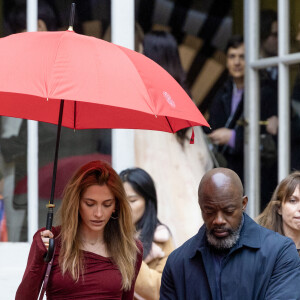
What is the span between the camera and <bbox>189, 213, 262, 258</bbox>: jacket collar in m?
3.98

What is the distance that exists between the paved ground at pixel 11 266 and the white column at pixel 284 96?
2.14 meters

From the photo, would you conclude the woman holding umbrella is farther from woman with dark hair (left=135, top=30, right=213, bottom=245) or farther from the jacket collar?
woman with dark hair (left=135, top=30, right=213, bottom=245)

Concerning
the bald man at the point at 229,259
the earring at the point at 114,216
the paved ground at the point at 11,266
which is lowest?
the paved ground at the point at 11,266

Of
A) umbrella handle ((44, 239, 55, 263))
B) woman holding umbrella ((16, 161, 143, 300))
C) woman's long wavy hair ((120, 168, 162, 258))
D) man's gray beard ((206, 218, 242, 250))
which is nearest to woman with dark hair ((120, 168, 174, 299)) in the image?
woman's long wavy hair ((120, 168, 162, 258))

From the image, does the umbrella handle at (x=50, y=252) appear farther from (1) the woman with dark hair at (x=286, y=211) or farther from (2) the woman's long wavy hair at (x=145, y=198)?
(2) the woman's long wavy hair at (x=145, y=198)

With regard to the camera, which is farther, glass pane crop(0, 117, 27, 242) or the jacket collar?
glass pane crop(0, 117, 27, 242)

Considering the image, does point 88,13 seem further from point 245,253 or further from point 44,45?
point 245,253

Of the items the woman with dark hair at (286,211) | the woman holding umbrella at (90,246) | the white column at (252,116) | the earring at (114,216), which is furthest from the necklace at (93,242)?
the white column at (252,116)

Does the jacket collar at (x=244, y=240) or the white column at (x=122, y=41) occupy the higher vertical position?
the white column at (x=122, y=41)

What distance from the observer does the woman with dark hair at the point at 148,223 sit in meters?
6.09

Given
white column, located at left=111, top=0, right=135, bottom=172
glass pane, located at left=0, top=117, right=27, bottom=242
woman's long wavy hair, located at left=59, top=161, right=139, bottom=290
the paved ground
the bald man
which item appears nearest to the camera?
the bald man

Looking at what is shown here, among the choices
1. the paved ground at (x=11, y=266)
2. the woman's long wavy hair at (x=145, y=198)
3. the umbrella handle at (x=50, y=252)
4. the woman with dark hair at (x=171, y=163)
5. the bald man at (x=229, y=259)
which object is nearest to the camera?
the bald man at (x=229, y=259)

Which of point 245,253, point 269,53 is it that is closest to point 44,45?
point 245,253

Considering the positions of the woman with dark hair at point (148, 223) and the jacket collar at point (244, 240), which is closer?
the jacket collar at point (244, 240)
